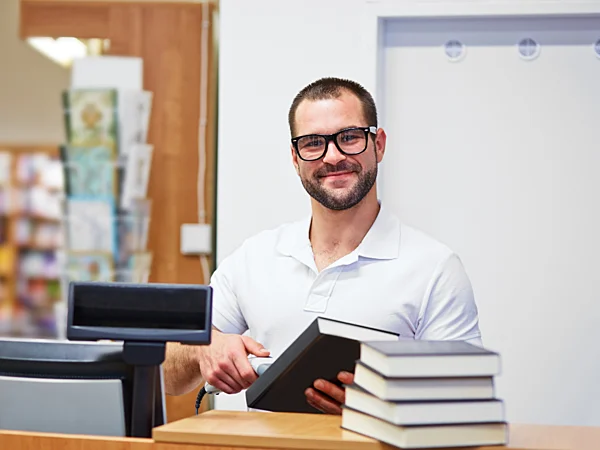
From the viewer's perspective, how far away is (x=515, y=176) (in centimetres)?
283

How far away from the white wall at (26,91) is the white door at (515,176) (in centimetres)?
337

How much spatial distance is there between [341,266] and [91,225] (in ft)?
4.44

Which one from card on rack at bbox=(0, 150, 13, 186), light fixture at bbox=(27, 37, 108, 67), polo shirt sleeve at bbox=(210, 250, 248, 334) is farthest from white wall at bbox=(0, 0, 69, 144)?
polo shirt sleeve at bbox=(210, 250, 248, 334)

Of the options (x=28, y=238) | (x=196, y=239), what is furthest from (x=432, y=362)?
(x=28, y=238)

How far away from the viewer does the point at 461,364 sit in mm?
1255

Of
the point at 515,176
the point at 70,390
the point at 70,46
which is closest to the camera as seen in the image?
the point at 70,390

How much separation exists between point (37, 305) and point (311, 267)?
4.53m

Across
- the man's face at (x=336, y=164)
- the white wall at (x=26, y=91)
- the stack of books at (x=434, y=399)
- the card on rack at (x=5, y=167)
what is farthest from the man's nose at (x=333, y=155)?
the card on rack at (x=5, y=167)

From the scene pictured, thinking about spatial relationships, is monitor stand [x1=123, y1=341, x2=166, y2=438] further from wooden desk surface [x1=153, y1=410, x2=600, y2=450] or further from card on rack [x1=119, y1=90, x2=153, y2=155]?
card on rack [x1=119, y1=90, x2=153, y2=155]

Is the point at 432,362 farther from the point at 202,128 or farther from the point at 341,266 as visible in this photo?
the point at 202,128

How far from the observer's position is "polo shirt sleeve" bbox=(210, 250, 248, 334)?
2.21m

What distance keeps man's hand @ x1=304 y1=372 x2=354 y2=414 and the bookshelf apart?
4.76 m

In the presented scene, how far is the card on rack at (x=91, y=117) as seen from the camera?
3.11 m

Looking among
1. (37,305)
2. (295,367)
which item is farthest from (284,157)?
(37,305)
